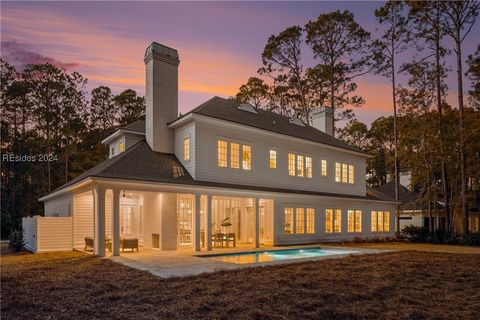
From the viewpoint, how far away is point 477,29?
23.3 meters

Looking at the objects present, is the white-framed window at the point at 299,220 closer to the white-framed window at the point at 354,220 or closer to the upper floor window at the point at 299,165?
the upper floor window at the point at 299,165

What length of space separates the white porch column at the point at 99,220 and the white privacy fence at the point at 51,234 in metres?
3.84

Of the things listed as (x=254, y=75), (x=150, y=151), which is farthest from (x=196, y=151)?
(x=254, y=75)

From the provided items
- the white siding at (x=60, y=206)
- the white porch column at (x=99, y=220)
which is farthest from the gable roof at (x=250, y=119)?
the white porch column at (x=99, y=220)

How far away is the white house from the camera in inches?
569

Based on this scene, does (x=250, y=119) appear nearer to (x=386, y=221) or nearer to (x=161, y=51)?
(x=161, y=51)

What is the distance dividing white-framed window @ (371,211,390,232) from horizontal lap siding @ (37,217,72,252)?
1829cm

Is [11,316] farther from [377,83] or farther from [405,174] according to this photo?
[405,174]

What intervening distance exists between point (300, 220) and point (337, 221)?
3.39 metres

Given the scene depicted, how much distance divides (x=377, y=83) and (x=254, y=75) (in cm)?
1211

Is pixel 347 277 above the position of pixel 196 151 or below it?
below

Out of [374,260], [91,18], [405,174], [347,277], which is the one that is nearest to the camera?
[347,277]

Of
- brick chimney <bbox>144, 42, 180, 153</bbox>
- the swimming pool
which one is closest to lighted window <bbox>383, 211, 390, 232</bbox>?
the swimming pool

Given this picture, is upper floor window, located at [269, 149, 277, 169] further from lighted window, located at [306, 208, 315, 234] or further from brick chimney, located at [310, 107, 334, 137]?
brick chimney, located at [310, 107, 334, 137]
